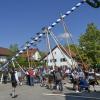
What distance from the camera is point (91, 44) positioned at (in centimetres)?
6712

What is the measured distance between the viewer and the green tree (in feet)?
220

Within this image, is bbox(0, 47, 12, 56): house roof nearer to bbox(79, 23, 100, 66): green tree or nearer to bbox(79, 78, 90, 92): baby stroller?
bbox(79, 23, 100, 66): green tree

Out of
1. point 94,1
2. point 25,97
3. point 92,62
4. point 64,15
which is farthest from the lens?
point 92,62

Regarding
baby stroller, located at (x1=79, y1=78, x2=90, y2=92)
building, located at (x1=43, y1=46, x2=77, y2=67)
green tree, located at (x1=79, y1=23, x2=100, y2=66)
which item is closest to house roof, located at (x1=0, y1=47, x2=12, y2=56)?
building, located at (x1=43, y1=46, x2=77, y2=67)

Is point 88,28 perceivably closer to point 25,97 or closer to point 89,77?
point 89,77

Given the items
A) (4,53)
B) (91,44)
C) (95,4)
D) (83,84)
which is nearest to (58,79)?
(83,84)

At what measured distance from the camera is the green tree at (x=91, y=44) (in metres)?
67.1

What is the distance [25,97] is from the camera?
78.4 ft

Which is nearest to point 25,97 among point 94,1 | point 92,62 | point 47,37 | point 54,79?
point 54,79

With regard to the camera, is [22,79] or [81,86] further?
[22,79]

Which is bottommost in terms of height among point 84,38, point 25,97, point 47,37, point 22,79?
point 25,97

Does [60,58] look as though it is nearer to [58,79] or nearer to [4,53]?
[4,53]

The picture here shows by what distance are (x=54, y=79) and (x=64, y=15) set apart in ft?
21.2

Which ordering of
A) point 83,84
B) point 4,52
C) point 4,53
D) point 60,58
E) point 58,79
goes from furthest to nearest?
point 4,52 → point 4,53 → point 60,58 → point 83,84 → point 58,79
